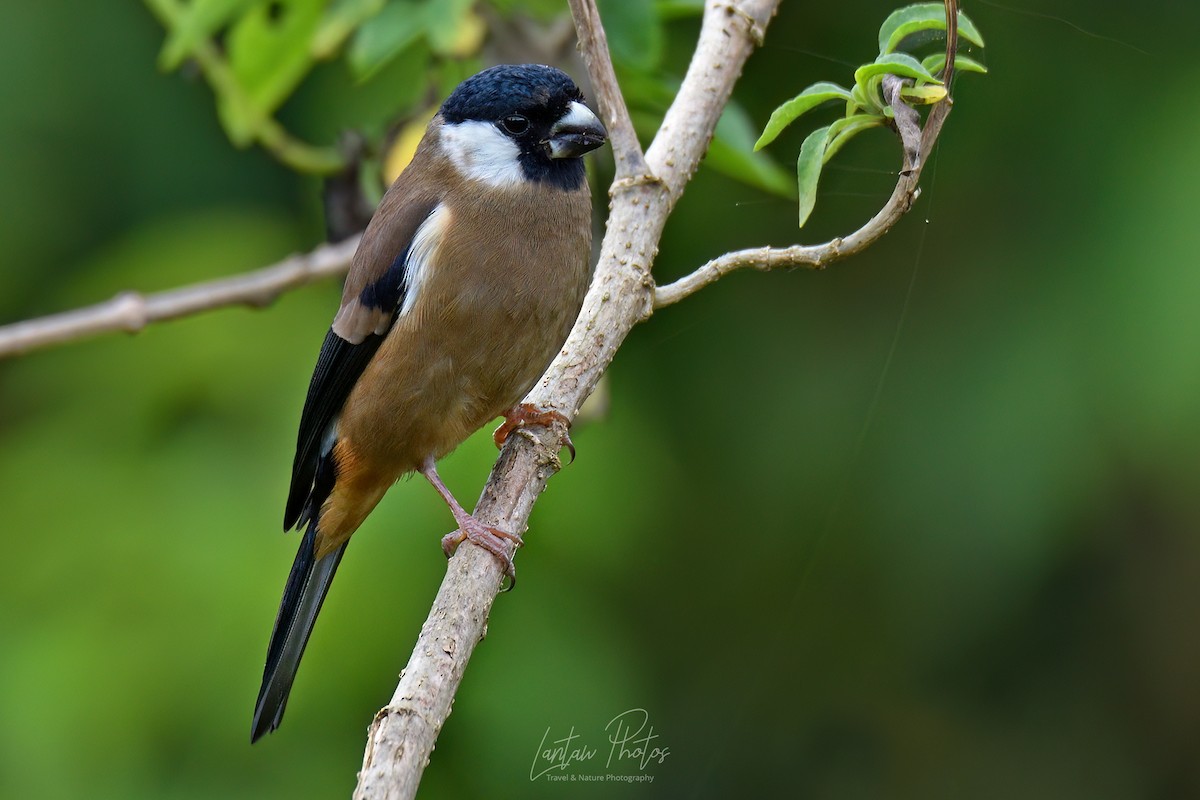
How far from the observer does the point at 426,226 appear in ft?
9.25

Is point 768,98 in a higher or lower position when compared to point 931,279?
higher

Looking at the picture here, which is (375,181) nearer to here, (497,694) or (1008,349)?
(497,694)

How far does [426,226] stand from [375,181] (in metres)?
0.74

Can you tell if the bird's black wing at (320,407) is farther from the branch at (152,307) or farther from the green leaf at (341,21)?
the green leaf at (341,21)

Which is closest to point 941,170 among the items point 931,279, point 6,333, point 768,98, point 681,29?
point 931,279

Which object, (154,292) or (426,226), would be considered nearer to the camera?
(426,226)

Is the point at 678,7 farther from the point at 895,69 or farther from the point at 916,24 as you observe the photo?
the point at 895,69

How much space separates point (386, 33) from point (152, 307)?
826 millimetres

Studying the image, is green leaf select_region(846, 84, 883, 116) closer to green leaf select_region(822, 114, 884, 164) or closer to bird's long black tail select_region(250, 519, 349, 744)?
green leaf select_region(822, 114, 884, 164)

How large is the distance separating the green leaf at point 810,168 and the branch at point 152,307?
160cm

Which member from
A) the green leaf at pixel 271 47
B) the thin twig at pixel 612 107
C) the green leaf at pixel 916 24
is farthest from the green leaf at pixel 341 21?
the green leaf at pixel 916 24

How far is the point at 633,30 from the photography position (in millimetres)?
2807

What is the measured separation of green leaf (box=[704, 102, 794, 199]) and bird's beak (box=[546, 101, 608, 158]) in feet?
0.85

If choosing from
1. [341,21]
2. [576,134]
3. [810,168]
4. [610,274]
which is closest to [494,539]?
[610,274]
